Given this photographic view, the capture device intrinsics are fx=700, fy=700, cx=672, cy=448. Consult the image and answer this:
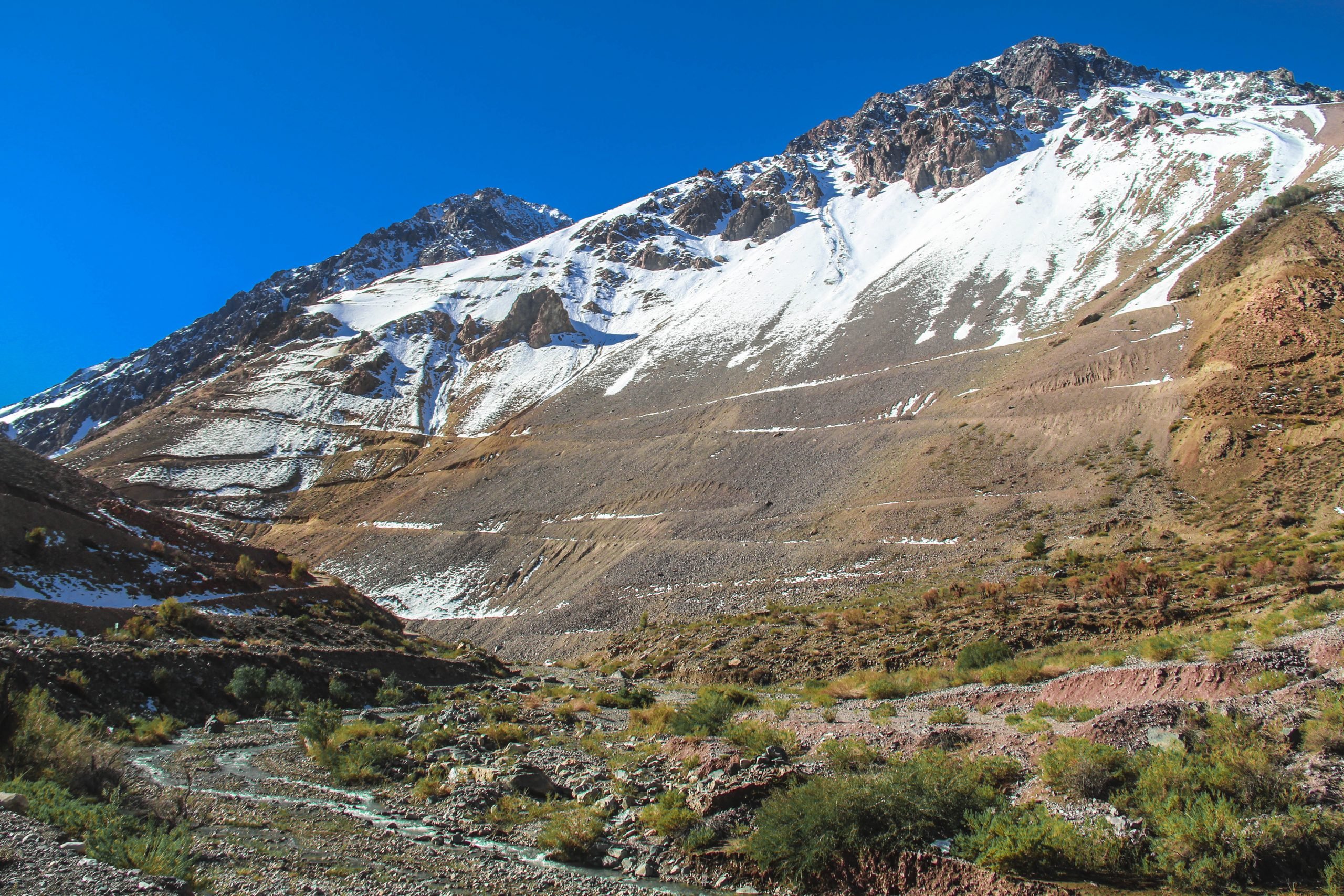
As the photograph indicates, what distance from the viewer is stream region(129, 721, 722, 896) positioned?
6.56 metres

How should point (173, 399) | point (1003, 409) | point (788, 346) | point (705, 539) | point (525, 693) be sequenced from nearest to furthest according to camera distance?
point (525, 693), point (705, 539), point (1003, 409), point (788, 346), point (173, 399)

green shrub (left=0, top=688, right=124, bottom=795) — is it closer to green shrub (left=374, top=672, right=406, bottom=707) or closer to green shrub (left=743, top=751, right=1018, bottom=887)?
green shrub (left=743, top=751, right=1018, bottom=887)

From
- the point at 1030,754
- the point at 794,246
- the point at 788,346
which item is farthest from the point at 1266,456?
the point at 794,246

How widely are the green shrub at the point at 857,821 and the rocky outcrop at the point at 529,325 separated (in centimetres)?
9749

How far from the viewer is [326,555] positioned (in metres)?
53.1

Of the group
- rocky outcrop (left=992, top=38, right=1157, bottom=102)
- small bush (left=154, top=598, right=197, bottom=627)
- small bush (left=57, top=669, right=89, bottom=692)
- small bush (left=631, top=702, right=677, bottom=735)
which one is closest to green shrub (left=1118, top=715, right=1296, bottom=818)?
small bush (left=631, top=702, right=677, bottom=735)

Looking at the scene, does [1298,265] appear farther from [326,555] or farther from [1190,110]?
[1190,110]

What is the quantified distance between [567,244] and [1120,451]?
4924 inches

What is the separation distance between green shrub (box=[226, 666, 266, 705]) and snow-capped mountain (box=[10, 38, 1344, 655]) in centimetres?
1854

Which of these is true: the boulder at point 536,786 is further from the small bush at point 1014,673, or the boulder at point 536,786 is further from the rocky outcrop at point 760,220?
the rocky outcrop at point 760,220


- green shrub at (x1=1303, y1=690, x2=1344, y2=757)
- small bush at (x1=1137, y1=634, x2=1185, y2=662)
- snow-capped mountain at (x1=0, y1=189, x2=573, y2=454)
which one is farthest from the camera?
snow-capped mountain at (x1=0, y1=189, x2=573, y2=454)

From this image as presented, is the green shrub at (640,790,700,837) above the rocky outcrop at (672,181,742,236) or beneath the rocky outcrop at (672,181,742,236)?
beneath

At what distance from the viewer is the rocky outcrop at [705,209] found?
147m

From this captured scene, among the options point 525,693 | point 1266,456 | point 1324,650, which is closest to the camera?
point 1324,650
